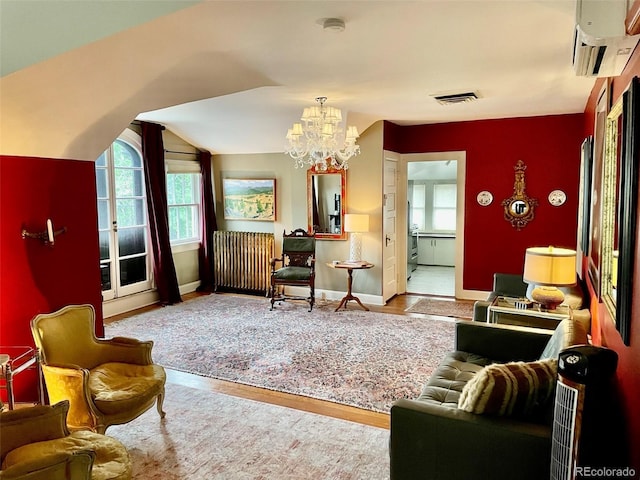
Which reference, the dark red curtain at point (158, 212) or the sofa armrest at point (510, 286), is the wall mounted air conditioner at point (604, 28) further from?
the dark red curtain at point (158, 212)

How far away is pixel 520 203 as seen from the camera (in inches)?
244

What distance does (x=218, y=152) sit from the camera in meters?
7.41

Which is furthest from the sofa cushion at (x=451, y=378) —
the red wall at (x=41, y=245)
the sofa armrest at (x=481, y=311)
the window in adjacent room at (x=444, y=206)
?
the window in adjacent room at (x=444, y=206)

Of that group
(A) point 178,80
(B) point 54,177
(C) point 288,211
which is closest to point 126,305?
(C) point 288,211

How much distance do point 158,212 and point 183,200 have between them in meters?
0.95

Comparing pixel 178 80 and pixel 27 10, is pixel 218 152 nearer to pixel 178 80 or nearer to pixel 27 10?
pixel 178 80

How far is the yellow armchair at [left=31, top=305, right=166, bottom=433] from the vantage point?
8.54ft

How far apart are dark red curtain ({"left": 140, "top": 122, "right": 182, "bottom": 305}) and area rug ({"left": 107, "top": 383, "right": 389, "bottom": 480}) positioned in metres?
3.22

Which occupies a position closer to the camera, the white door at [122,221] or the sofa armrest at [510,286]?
the sofa armrest at [510,286]

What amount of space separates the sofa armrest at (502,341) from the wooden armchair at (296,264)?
10.2ft

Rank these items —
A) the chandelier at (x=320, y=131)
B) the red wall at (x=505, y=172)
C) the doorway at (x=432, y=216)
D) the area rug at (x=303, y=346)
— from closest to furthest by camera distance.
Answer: the area rug at (x=303, y=346) < the chandelier at (x=320, y=131) < the red wall at (x=505, y=172) < the doorway at (x=432, y=216)

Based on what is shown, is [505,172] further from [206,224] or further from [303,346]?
[206,224]

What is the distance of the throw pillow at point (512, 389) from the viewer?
1940mm

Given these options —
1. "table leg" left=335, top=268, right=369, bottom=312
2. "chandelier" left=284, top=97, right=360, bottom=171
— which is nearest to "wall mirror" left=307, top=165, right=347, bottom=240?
"table leg" left=335, top=268, right=369, bottom=312
